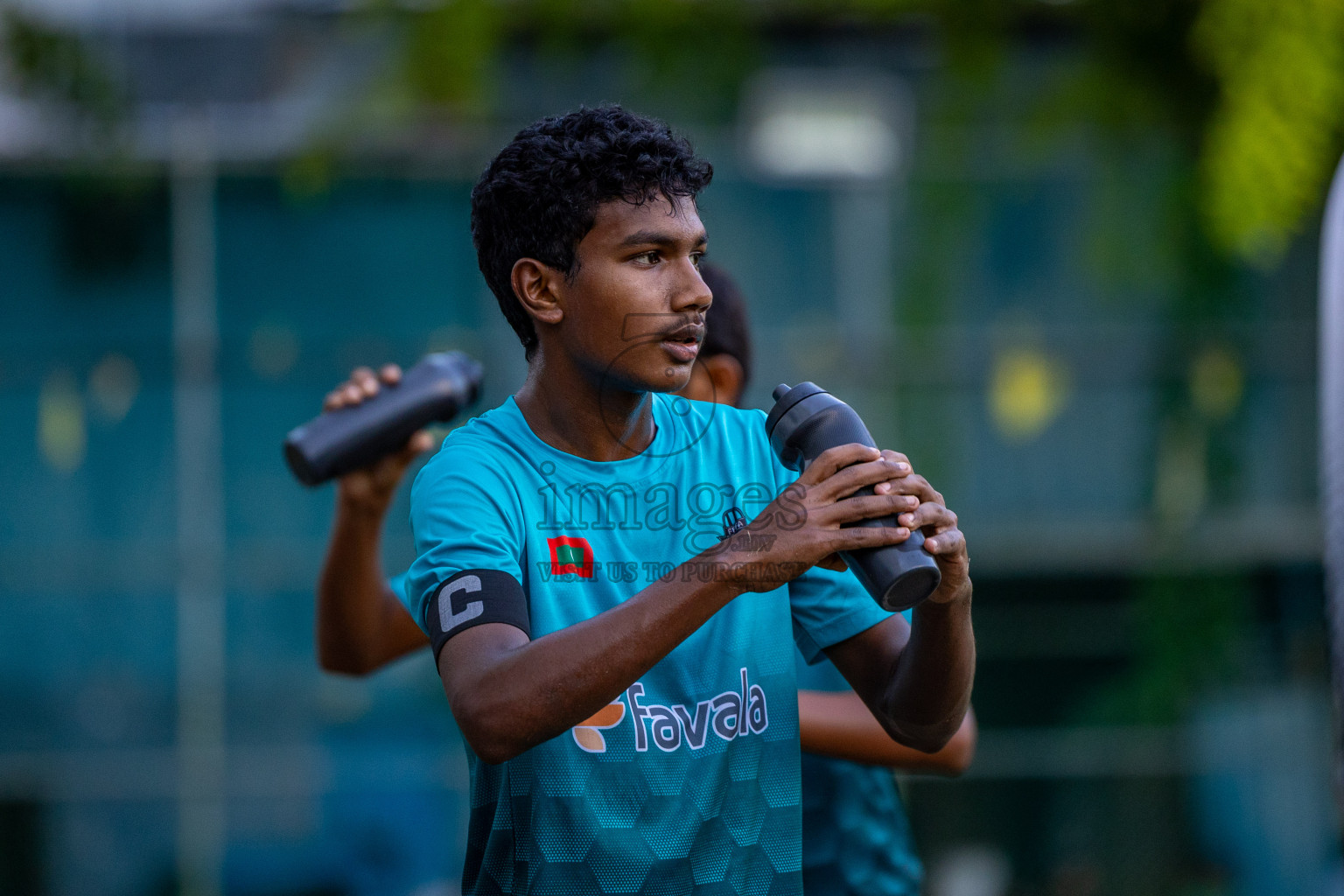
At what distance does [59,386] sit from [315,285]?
181 centimetres

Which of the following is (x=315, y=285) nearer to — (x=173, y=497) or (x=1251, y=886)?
(x=173, y=497)

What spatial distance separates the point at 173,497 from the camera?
29.6ft

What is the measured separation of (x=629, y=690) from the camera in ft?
6.11

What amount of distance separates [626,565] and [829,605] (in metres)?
0.33

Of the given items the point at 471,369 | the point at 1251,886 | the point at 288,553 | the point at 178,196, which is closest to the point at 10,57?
the point at 178,196

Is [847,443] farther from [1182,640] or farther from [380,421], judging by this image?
[1182,640]

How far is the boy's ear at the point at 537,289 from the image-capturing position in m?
1.96

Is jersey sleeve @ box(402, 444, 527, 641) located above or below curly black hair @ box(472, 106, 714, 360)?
below

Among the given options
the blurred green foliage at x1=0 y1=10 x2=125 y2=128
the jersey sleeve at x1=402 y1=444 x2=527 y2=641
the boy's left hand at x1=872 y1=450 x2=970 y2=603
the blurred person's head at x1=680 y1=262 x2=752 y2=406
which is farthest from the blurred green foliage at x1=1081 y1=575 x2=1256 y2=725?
the jersey sleeve at x1=402 y1=444 x2=527 y2=641

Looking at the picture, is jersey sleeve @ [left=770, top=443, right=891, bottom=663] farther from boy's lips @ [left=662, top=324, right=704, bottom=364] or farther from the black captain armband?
the black captain armband

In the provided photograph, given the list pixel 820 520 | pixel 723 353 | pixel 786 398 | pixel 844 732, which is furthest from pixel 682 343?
pixel 723 353

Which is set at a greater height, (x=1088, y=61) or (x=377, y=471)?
(x=1088, y=61)

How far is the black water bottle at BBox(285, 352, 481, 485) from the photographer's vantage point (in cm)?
262

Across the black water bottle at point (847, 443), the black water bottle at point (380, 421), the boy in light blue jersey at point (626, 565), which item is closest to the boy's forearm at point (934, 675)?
the boy in light blue jersey at point (626, 565)
